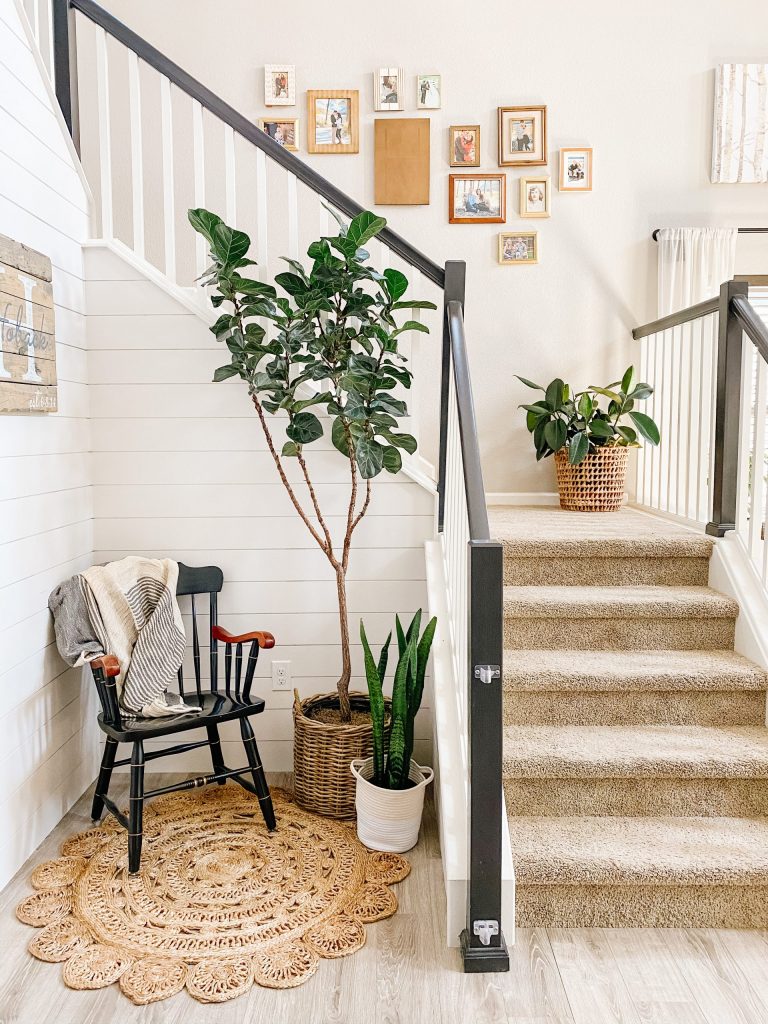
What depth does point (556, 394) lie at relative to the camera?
12.5 ft

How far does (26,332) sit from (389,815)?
5.85 ft

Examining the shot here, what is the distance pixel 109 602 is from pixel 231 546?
531mm

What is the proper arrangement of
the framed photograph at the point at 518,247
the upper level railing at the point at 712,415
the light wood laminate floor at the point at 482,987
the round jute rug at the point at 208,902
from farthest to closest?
1. the framed photograph at the point at 518,247
2. the upper level railing at the point at 712,415
3. the round jute rug at the point at 208,902
4. the light wood laminate floor at the point at 482,987

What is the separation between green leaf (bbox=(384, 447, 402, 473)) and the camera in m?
2.73

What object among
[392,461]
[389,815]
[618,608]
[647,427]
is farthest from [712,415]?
[389,815]

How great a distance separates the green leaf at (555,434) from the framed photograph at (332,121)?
165cm

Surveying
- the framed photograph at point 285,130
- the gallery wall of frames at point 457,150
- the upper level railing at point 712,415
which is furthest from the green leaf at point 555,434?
the framed photograph at point 285,130

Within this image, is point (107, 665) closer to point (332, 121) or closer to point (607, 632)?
point (607, 632)

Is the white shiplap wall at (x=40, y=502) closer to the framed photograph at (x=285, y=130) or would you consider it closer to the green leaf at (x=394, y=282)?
the green leaf at (x=394, y=282)

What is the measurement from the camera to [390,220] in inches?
161

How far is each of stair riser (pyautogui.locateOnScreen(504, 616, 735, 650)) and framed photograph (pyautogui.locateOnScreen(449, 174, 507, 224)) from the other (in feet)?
7.32

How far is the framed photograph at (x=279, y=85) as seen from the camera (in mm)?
3975

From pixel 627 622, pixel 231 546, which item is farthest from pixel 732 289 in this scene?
pixel 231 546

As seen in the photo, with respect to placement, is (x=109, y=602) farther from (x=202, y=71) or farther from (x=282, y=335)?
(x=202, y=71)
